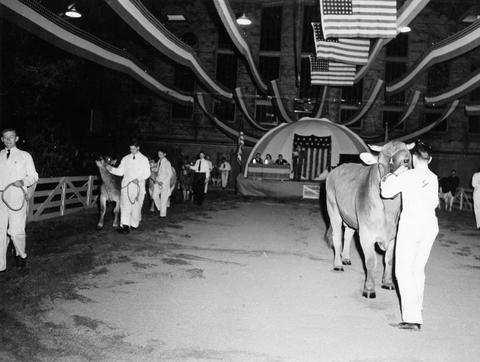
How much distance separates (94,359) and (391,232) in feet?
12.2

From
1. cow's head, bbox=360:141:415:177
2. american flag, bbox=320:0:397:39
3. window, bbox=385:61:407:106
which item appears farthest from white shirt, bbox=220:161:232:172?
cow's head, bbox=360:141:415:177

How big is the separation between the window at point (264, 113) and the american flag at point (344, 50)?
59.4ft

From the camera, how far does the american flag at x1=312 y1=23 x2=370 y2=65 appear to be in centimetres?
1081

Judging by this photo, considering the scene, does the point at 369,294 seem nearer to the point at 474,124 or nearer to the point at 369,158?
the point at 369,158

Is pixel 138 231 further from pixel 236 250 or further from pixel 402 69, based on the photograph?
pixel 402 69

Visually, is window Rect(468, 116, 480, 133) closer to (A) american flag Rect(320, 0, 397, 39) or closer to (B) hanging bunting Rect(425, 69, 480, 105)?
(B) hanging bunting Rect(425, 69, 480, 105)

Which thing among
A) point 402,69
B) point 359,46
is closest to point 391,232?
point 359,46

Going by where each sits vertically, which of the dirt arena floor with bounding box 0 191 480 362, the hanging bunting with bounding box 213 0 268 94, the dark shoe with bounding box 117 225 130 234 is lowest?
the dirt arena floor with bounding box 0 191 480 362

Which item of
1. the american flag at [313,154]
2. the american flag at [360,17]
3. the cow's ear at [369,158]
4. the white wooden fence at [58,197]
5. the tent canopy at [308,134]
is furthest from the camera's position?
the american flag at [313,154]

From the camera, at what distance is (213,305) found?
4793mm

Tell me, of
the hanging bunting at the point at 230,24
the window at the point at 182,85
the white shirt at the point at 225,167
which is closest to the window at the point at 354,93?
the white shirt at the point at 225,167

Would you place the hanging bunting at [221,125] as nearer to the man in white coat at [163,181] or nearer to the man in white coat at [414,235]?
the man in white coat at [163,181]

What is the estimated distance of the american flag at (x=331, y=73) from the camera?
13.1 m

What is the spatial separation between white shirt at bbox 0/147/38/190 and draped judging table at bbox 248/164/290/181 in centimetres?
1449
